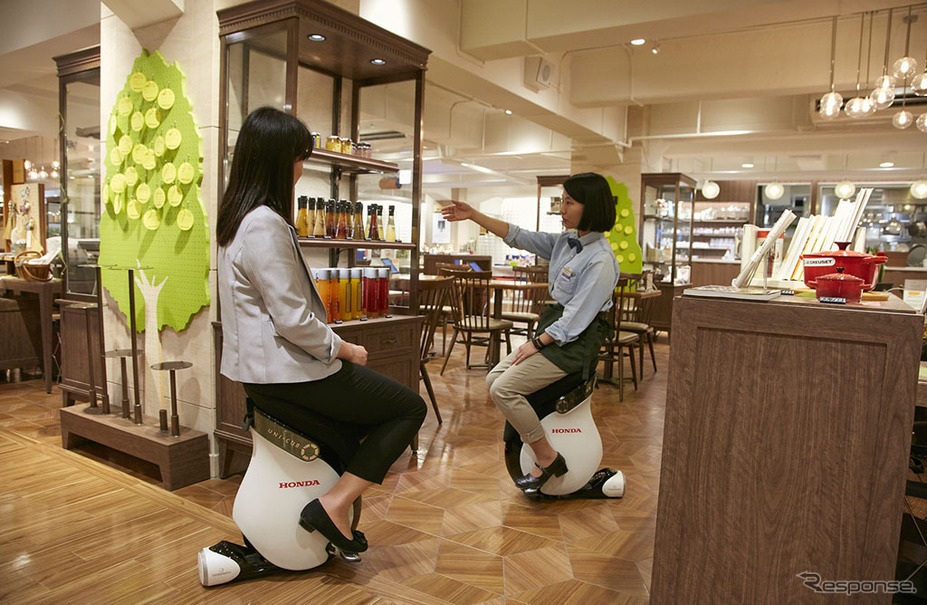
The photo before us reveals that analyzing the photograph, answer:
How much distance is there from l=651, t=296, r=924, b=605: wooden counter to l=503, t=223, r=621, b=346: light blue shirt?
991 millimetres

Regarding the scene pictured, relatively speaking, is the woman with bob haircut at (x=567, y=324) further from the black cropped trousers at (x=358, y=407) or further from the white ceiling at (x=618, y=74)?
the white ceiling at (x=618, y=74)

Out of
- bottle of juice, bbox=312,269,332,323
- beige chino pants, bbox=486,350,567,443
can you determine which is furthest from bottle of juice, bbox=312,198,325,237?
beige chino pants, bbox=486,350,567,443

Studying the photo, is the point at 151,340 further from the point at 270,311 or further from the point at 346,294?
the point at 270,311

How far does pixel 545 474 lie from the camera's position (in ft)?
9.75

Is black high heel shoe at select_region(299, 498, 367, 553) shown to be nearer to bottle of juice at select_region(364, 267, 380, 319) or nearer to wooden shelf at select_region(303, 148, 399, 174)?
bottle of juice at select_region(364, 267, 380, 319)

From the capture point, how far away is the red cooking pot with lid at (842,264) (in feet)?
6.56

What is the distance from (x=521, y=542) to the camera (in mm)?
2674

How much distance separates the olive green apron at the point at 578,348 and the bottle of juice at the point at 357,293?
3.56 feet

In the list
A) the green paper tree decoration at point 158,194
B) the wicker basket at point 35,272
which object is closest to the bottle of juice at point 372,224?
the green paper tree decoration at point 158,194

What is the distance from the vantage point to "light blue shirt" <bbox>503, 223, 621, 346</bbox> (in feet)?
9.41

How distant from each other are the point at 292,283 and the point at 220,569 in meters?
1.07

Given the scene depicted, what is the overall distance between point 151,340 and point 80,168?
1554 millimetres

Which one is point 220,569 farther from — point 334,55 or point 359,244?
point 334,55

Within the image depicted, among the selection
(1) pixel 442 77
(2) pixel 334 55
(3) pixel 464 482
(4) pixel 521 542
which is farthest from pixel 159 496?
(1) pixel 442 77
